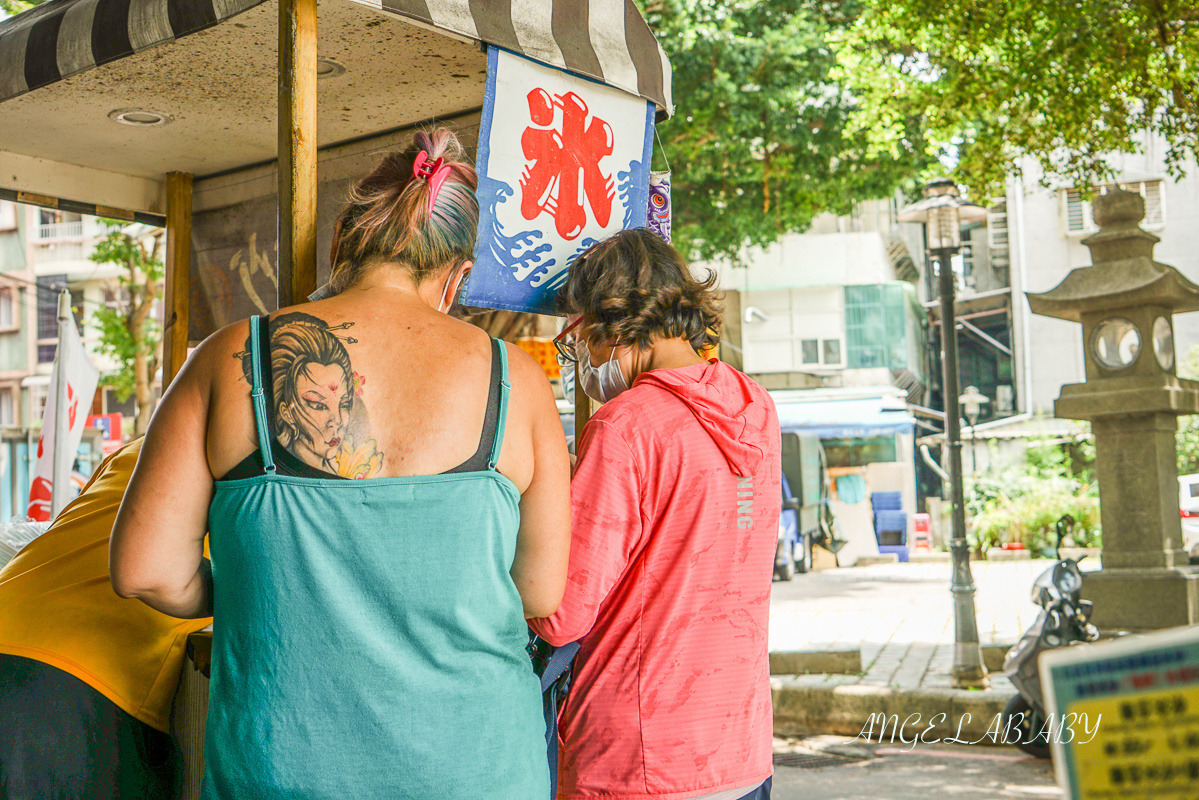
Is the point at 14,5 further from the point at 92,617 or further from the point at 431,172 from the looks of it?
the point at 431,172

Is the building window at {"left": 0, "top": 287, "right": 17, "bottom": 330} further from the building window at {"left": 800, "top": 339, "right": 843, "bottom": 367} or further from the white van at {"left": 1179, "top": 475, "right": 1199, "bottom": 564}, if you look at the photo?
the white van at {"left": 1179, "top": 475, "right": 1199, "bottom": 564}

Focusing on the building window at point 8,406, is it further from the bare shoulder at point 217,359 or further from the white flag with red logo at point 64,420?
the bare shoulder at point 217,359

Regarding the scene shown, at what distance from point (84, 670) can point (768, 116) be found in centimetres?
1048

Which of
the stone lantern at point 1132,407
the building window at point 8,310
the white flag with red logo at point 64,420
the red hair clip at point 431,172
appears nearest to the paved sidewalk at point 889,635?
the stone lantern at point 1132,407

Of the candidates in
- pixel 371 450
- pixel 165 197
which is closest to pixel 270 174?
pixel 165 197

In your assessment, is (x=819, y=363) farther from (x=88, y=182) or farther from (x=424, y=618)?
(x=424, y=618)

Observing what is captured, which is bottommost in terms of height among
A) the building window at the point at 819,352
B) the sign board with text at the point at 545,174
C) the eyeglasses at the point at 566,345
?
the eyeglasses at the point at 566,345

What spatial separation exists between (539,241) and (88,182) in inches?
82.0

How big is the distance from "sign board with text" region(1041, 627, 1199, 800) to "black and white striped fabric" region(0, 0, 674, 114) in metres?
1.77

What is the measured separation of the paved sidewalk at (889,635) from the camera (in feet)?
21.6

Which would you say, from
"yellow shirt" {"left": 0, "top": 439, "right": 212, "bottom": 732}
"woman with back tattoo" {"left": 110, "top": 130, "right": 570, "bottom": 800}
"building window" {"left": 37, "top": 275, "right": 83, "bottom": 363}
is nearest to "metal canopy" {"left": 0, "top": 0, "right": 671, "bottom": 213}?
"woman with back tattoo" {"left": 110, "top": 130, "right": 570, "bottom": 800}

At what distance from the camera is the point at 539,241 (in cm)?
256

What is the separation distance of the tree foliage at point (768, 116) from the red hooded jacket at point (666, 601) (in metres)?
9.02

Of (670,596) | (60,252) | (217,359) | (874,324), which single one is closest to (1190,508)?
(874,324)
